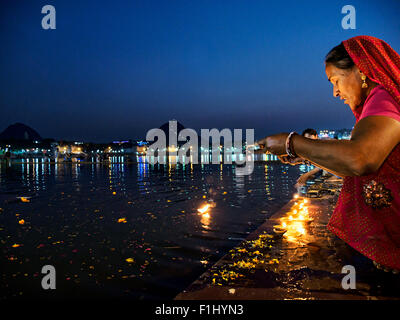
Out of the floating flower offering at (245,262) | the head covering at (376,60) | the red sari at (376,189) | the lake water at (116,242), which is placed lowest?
the lake water at (116,242)

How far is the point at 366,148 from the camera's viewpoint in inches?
50.5

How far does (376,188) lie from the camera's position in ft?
5.99

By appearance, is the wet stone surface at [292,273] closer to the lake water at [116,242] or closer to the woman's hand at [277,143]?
the lake water at [116,242]

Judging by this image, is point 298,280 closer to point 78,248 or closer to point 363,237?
point 363,237

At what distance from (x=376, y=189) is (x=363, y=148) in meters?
0.71

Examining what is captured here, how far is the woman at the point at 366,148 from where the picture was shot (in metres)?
1.31

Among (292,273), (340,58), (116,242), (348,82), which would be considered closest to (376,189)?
(348,82)

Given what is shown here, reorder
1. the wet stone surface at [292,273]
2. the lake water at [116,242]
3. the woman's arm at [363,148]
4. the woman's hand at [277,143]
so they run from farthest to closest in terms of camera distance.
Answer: the lake water at [116,242]
the wet stone surface at [292,273]
the woman's hand at [277,143]
the woman's arm at [363,148]

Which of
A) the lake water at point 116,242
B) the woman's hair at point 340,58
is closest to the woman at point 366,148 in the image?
the woman's hair at point 340,58

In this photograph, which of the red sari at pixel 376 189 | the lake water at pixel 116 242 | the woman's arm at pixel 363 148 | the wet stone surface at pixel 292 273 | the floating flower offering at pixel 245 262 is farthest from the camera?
the lake water at pixel 116 242

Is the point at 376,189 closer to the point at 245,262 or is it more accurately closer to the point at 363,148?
the point at 363,148
